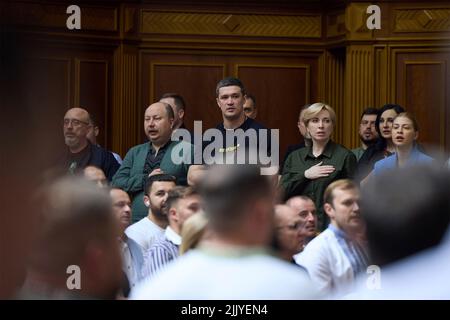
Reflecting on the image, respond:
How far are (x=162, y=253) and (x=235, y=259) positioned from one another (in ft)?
6.39

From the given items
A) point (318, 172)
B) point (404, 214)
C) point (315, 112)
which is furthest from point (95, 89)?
point (404, 214)

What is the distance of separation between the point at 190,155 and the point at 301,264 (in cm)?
143

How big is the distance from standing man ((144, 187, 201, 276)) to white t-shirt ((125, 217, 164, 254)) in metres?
0.17

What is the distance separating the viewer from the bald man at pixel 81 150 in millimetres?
5684

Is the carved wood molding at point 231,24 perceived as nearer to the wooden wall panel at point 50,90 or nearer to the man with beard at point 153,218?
the wooden wall panel at point 50,90

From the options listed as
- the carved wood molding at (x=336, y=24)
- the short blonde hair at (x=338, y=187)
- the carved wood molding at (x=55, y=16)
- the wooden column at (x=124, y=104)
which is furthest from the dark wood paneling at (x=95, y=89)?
the short blonde hair at (x=338, y=187)

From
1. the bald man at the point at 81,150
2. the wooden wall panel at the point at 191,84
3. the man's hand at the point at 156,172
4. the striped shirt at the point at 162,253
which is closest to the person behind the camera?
the striped shirt at the point at 162,253

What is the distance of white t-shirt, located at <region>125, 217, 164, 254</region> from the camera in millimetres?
4648

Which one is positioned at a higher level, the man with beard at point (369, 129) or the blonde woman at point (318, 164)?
the man with beard at point (369, 129)

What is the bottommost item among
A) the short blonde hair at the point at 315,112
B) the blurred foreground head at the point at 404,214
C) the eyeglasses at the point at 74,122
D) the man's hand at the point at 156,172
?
the blurred foreground head at the point at 404,214

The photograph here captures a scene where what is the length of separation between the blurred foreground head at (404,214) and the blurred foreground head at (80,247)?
22.9 inches

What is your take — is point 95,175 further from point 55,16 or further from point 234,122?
point 55,16

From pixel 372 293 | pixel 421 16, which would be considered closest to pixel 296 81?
pixel 421 16

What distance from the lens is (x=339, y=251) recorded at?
405cm
